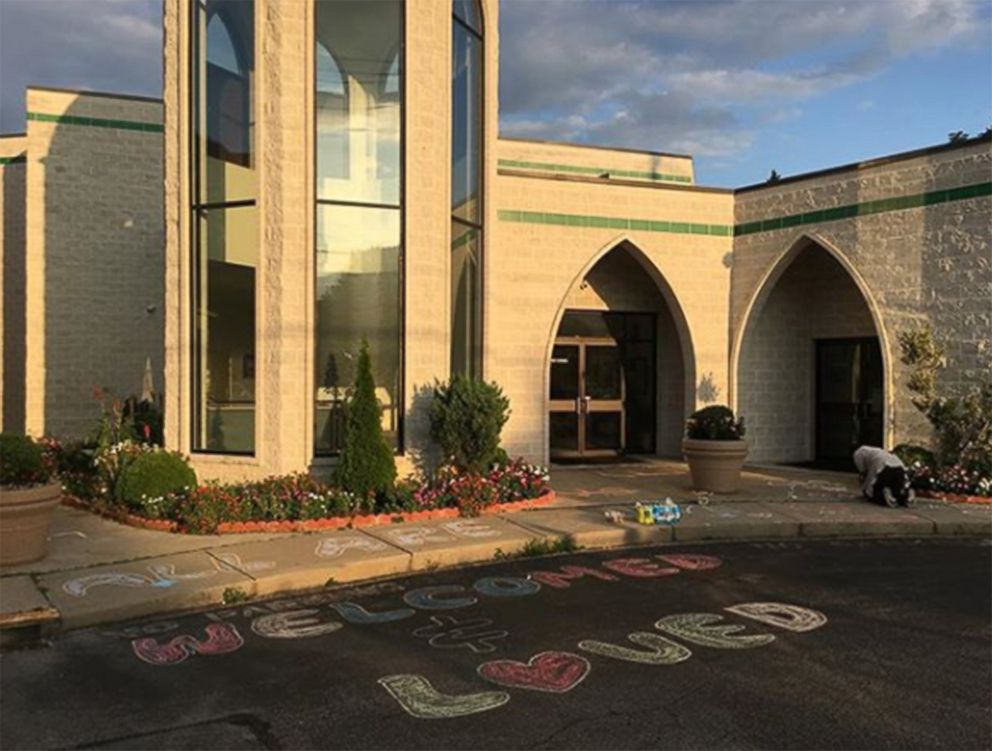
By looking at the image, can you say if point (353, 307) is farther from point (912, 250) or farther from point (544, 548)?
point (912, 250)

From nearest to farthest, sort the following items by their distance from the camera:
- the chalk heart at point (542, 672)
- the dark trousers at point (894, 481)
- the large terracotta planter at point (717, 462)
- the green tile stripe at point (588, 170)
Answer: the chalk heart at point (542, 672) → the dark trousers at point (894, 481) → the large terracotta planter at point (717, 462) → the green tile stripe at point (588, 170)

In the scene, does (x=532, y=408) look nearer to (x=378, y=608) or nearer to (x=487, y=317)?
(x=487, y=317)

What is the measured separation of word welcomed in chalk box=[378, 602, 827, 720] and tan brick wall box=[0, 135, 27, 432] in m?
15.2

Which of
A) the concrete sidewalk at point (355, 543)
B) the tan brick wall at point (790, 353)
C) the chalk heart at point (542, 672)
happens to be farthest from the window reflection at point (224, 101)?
the tan brick wall at point (790, 353)

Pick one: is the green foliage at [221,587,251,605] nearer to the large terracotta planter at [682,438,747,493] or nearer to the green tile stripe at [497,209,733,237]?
the large terracotta planter at [682,438,747,493]

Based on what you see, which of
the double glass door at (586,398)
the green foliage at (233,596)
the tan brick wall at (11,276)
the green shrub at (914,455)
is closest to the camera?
the green foliage at (233,596)

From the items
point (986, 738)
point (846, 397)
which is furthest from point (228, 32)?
point (846, 397)

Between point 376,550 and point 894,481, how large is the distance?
7203mm

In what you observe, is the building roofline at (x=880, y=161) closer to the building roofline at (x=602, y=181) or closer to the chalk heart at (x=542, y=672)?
the building roofline at (x=602, y=181)

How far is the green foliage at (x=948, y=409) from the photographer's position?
12234mm

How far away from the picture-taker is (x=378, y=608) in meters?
6.85

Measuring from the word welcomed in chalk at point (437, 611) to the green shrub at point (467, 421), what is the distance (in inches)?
116

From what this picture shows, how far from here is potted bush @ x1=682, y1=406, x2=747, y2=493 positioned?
12367mm

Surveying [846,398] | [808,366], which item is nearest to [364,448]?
[808,366]
